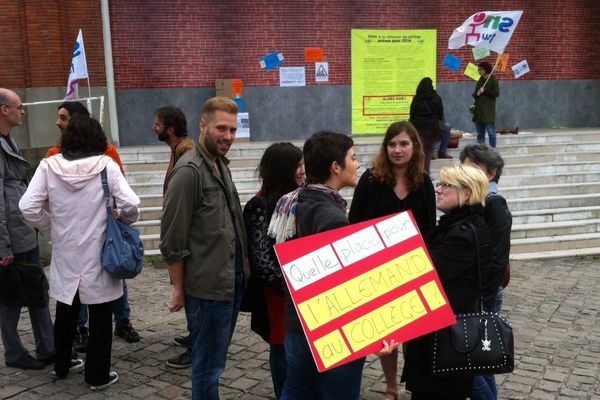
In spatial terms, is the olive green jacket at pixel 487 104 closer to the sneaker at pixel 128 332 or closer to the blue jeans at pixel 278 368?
the sneaker at pixel 128 332

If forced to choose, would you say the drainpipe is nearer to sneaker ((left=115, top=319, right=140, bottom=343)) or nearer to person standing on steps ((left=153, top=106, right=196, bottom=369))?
sneaker ((left=115, top=319, right=140, bottom=343))

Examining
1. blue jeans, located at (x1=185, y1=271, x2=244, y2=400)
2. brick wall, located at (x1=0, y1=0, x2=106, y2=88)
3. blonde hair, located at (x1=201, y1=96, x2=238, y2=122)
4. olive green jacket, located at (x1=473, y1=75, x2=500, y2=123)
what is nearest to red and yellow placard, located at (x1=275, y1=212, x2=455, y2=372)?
blue jeans, located at (x1=185, y1=271, x2=244, y2=400)

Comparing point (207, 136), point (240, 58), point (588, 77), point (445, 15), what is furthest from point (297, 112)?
point (207, 136)

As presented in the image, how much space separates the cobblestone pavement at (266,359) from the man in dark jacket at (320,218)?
1.62 m

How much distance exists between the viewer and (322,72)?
49.2ft

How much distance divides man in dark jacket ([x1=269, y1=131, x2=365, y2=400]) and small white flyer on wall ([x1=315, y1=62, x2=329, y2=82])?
1228 centimetres

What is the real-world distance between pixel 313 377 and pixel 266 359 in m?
2.27

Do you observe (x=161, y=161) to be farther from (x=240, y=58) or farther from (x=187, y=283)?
(x=187, y=283)

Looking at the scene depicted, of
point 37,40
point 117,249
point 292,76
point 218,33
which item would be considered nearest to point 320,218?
point 117,249

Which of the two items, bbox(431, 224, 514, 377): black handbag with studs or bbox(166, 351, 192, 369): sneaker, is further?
bbox(166, 351, 192, 369): sneaker

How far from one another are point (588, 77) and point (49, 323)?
1592 centimetres

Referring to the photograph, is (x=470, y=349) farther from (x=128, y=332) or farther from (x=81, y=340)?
(x=81, y=340)

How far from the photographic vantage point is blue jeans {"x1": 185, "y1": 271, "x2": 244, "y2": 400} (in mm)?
3588

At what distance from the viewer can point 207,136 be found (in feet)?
11.8
